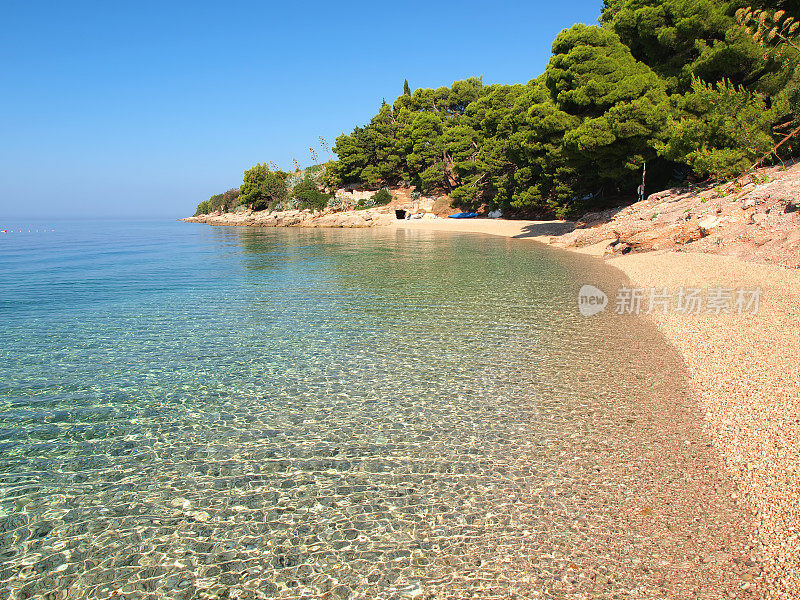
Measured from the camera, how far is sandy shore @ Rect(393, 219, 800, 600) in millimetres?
4113

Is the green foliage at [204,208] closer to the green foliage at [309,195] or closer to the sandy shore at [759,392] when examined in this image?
the green foliage at [309,195]

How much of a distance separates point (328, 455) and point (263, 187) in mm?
86324

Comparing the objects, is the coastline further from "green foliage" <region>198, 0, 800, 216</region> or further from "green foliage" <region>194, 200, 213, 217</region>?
"green foliage" <region>194, 200, 213, 217</region>

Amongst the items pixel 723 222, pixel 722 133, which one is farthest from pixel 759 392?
pixel 722 133

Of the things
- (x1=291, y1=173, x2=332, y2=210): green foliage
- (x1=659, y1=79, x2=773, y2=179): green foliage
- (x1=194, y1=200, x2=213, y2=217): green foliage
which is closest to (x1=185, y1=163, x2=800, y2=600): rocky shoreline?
(x1=659, y1=79, x2=773, y2=179): green foliage

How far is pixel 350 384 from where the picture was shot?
8.00m

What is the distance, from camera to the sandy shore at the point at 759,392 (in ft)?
13.5

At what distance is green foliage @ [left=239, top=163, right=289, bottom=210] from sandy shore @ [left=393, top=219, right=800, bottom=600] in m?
79.0

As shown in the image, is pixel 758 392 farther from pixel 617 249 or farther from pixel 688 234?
pixel 617 249

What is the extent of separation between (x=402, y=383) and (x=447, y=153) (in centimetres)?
5942

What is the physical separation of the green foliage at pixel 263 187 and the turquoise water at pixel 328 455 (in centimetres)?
7661

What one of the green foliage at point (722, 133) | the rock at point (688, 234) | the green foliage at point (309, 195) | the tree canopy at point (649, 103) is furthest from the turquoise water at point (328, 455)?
the green foliage at point (309, 195)

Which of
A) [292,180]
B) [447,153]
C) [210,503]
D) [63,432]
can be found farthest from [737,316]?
[292,180]

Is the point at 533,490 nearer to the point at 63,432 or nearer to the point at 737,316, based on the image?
the point at 63,432
